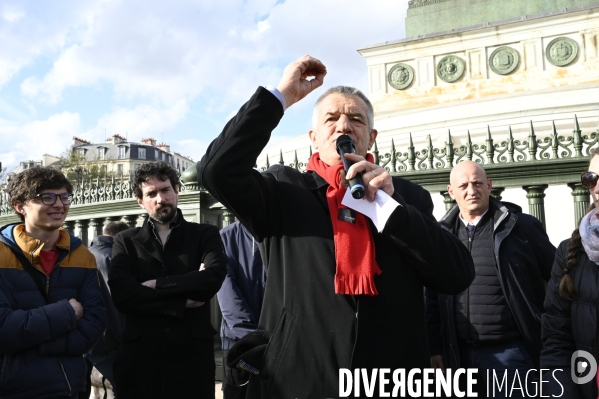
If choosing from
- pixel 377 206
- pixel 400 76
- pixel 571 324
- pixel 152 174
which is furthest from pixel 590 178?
pixel 400 76

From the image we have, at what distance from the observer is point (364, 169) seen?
193cm

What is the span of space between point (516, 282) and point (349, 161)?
2.14 m

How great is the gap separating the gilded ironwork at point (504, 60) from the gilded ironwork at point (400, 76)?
202 centimetres

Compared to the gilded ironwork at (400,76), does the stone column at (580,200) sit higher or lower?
lower

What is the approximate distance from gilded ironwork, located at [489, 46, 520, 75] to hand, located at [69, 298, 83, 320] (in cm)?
1310

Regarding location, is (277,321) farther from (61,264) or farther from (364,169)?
(61,264)

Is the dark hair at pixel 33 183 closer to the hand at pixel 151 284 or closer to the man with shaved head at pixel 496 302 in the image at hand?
the hand at pixel 151 284

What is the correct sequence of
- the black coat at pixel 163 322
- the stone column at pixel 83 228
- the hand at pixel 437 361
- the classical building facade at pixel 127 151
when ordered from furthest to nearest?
the classical building facade at pixel 127 151
the stone column at pixel 83 228
the hand at pixel 437 361
the black coat at pixel 163 322

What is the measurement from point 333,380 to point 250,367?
32cm

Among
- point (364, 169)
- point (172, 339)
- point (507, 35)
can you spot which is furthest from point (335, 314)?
point (507, 35)

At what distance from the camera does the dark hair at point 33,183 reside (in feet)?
11.0

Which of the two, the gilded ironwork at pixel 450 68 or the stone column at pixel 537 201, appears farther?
the gilded ironwork at pixel 450 68

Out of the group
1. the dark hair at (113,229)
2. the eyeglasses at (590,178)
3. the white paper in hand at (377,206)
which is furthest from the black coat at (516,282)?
the dark hair at (113,229)

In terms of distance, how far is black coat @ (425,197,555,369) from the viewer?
3.61 m
